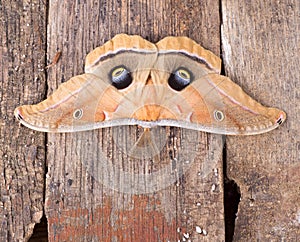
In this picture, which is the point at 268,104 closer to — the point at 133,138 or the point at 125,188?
the point at 133,138

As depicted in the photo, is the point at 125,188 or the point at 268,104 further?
the point at 268,104

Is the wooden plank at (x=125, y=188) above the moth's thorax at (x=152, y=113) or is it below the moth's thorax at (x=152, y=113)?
below

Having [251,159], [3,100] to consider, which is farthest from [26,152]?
[251,159]

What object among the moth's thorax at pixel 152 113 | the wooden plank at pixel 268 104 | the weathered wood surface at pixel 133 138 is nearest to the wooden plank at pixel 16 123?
the weathered wood surface at pixel 133 138

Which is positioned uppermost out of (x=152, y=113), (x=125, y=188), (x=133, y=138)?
(x=152, y=113)

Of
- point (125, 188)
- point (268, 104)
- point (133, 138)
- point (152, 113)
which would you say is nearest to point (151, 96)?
point (152, 113)

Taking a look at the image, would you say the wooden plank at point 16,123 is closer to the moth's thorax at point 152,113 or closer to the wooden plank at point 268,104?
the moth's thorax at point 152,113
